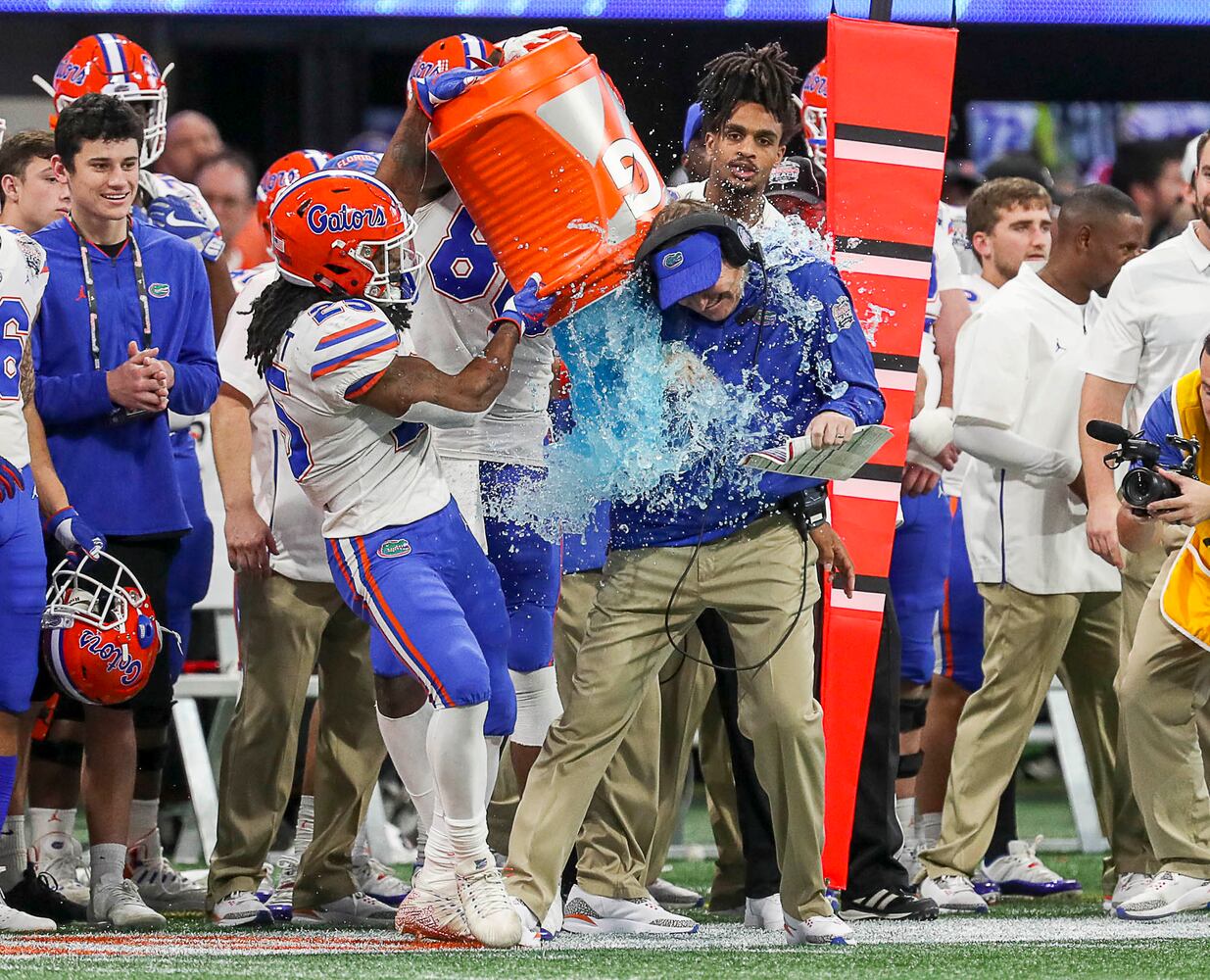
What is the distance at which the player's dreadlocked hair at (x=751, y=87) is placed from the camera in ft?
16.7

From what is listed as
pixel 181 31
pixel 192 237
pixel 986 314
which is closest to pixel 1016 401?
pixel 986 314

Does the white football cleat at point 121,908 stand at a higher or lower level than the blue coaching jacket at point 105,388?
lower

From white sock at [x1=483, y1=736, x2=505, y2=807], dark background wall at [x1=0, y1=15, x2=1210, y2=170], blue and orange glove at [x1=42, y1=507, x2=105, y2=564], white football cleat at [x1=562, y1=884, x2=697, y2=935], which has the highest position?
dark background wall at [x1=0, y1=15, x2=1210, y2=170]

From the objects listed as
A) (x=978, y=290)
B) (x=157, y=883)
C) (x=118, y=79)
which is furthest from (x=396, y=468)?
(x=978, y=290)

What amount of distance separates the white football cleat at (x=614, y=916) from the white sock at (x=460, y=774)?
63 centimetres

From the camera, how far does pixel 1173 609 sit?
5.41m

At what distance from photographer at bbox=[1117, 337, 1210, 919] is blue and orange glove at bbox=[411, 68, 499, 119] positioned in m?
1.97

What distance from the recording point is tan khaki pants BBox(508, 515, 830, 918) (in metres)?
4.75

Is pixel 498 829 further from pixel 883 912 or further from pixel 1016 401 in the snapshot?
pixel 1016 401

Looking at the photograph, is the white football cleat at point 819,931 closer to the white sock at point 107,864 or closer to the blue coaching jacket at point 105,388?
the white sock at point 107,864

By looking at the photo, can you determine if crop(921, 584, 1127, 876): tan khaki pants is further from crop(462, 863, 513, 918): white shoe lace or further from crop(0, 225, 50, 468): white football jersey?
crop(0, 225, 50, 468): white football jersey

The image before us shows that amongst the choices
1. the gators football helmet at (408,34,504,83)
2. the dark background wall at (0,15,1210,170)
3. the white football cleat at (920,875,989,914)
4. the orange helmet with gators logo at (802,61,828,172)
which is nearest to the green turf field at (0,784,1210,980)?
the white football cleat at (920,875,989,914)

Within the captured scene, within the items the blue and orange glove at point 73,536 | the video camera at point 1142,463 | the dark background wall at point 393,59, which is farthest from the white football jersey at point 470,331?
the dark background wall at point 393,59

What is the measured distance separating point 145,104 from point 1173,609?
10.7ft
